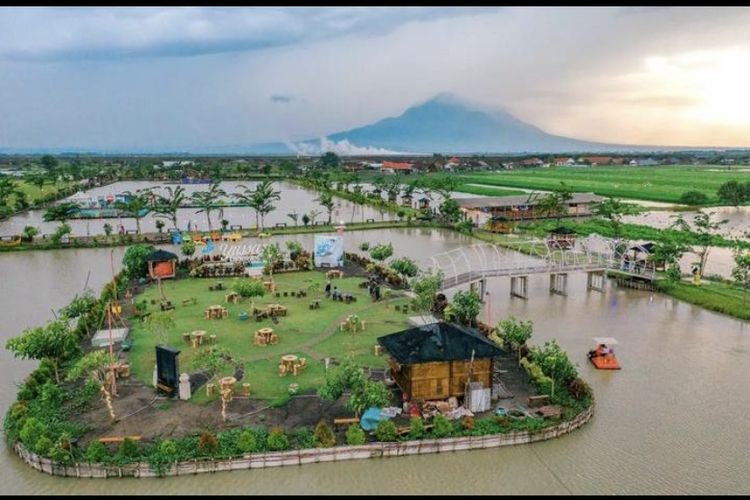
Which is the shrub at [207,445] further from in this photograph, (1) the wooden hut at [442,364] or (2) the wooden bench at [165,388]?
(1) the wooden hut at [442,364]

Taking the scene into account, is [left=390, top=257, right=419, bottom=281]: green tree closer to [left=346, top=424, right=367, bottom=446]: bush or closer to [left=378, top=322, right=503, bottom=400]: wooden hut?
[left=378, top=322, right=503, bottom=400]: wooden hut

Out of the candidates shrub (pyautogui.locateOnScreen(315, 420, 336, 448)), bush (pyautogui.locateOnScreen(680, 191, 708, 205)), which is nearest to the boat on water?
shrub (pyautogui.locateOnScreen(315, 420, 336, 448))

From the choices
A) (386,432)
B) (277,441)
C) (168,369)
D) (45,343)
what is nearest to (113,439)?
(168,369)

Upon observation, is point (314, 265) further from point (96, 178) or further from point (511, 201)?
point (96, 178)

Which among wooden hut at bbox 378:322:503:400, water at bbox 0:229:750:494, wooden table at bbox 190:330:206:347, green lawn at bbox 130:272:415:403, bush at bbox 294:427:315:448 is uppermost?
wooden hut at bbox 378:322:503:400

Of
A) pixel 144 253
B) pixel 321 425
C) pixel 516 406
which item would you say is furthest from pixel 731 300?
pixel 144 253

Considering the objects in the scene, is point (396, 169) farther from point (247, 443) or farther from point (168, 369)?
point (247, 443)
